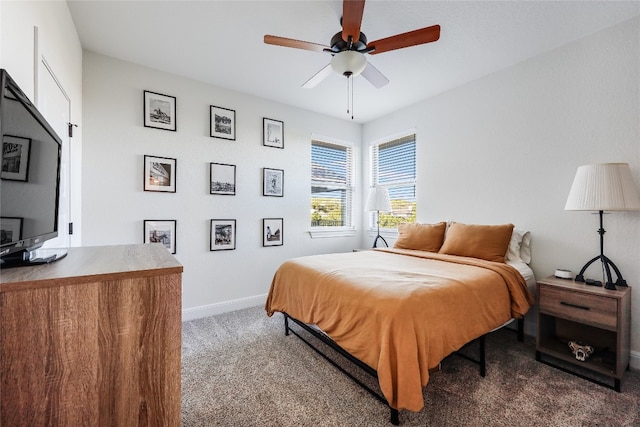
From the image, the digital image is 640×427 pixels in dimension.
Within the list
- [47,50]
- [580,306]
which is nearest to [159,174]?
[47,50]

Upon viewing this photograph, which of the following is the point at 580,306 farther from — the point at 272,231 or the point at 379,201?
the point at 272,231

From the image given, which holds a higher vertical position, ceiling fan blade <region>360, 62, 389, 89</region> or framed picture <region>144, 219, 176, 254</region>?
ceiling fan blade <region>360, 62, 389, 89</region>

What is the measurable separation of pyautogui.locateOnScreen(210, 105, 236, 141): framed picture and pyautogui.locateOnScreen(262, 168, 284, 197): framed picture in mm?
579

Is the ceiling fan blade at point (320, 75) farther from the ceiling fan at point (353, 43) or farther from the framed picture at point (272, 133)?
the framed picture at point (272, 133)

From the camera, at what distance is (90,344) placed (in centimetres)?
73

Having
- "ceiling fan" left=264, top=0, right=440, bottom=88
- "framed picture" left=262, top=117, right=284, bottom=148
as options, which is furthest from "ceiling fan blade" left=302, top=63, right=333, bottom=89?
"framed picture" left=262, top=117, right=284, bottom=148

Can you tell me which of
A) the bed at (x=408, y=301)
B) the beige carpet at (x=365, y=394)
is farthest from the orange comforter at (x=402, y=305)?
the beige carpet at (x=365, y=394)

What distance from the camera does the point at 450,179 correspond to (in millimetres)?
3338

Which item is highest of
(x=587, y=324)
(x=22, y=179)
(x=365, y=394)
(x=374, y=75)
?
(x=374, y=75)

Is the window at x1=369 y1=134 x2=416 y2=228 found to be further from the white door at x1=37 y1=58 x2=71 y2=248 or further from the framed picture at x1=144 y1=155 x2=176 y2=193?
the white door at x1=37 y1=58 x2=71 y2=248

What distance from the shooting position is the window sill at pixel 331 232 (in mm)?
4030

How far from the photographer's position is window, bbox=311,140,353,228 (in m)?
4.12

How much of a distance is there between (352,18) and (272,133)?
207 centimetres

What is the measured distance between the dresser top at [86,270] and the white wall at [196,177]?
77.2 inches
